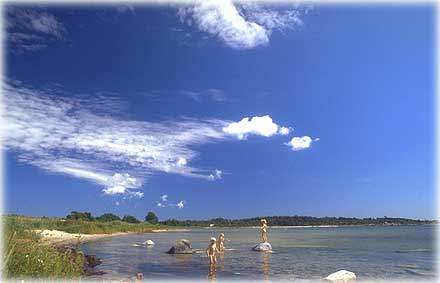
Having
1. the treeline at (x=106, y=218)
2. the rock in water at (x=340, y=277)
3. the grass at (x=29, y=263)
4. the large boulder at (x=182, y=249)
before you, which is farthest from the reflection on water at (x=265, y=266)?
the treeline at (x=106, y=218)

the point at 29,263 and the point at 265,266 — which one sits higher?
the point at 29,263

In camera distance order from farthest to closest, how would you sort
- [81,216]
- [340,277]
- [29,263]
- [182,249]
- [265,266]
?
[81,216] < [182,249] < [265,266] < [340,277] < [29,263]

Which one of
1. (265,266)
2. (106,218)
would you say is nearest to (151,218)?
(106,218)

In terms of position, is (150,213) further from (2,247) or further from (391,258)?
(2,247)

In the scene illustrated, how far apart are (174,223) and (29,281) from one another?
434 feet

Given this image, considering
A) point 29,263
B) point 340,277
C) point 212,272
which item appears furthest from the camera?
point 212,272

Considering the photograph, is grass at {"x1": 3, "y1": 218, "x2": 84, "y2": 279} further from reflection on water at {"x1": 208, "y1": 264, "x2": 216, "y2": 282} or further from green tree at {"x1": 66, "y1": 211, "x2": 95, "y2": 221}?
green tree at {"x1": 66, "y1": 211, "x2": 95, "y2": 221}

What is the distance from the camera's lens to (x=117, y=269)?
2017 cm

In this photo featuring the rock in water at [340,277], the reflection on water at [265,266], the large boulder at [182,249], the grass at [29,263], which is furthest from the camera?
the large boulder at [182,249]

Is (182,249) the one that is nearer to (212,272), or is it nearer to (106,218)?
(212,272)

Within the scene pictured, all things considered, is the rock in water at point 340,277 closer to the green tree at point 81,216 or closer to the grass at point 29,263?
the grass at point 29,263

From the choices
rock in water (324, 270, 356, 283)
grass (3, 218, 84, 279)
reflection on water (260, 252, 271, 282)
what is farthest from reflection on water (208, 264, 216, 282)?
grass (3, 218, 84, 279)

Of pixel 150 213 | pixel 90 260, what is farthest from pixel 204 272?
pixel 150 213

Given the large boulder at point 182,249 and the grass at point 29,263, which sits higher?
the grass at point 29,263
